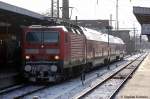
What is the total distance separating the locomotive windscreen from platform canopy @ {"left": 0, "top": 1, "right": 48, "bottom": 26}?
5.59ft

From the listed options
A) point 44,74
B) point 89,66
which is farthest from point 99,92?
point 89,66

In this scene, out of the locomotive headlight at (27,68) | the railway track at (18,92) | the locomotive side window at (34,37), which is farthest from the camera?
the locomotive side window at (34,37)

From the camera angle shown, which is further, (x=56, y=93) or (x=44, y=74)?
(x=44, y=74)

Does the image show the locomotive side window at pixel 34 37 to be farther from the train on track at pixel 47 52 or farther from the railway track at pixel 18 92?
the railway track at pixel 18 92

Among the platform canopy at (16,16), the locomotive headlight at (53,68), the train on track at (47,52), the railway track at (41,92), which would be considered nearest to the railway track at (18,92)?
the railway track at (41,92)

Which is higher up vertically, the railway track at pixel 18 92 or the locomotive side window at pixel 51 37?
the locomotive side window at pixel 51 37

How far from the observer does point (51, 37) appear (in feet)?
75.6

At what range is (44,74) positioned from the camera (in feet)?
73.5

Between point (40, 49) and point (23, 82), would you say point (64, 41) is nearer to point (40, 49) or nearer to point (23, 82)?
point (40, 49)

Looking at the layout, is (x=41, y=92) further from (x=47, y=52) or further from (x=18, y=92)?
(x=47, y=52)

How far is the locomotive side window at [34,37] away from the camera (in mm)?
23103

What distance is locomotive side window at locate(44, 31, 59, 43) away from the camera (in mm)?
22844

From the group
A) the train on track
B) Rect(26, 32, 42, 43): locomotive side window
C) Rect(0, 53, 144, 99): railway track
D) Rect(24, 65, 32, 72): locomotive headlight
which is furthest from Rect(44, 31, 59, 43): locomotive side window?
Rect(0, 53, 144, 99): railway track

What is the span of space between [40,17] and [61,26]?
211 inches
